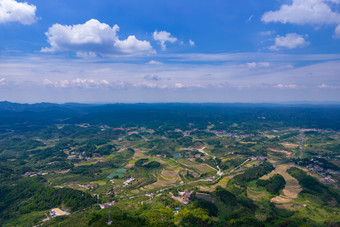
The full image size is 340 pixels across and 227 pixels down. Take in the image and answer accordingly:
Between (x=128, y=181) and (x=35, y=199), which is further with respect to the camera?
(x=128, y=181)

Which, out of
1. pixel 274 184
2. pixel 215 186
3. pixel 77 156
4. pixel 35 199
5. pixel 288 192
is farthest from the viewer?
pixel 77 156

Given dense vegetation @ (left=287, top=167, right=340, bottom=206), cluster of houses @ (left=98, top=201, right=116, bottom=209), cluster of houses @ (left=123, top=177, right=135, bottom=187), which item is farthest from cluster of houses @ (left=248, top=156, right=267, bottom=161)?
cluster of houses @ (left=98, top=201, right=116, bottom=209)

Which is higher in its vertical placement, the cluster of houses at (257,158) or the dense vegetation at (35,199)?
the cluster of houses at (257,158)

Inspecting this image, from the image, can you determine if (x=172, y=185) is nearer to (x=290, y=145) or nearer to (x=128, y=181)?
(x=128, y=181)

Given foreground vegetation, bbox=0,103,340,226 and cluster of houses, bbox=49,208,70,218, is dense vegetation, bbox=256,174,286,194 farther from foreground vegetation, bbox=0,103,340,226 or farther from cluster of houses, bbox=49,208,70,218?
cluster of houses, bbox=49,208,70,218

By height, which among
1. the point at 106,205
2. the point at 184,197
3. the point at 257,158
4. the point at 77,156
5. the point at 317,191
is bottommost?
the point at 106,205

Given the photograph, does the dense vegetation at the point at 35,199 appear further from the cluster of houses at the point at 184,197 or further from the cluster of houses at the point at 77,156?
the cluster of houses at the point at 77,156

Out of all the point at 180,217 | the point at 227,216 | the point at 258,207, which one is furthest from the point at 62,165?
the point at 258,207

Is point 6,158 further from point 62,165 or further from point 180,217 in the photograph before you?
point 180,217

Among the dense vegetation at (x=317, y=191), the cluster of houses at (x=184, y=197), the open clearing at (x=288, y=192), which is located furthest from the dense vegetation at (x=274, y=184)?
the cluster of houses at (x=184, y=197)

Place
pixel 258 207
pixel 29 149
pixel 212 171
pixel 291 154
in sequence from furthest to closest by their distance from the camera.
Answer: pixel 29 149, pixel 291 154, pixel 212 171, pixel 258 207

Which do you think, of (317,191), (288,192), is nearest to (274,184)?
(288,192)
